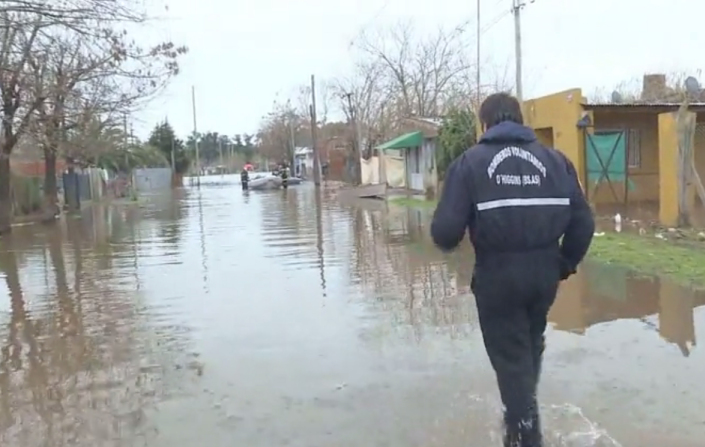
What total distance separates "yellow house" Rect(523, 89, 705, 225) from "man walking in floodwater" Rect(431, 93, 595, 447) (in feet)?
45.8

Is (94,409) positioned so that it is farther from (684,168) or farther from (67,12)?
(684,168)

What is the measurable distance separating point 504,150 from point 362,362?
3.08 metres

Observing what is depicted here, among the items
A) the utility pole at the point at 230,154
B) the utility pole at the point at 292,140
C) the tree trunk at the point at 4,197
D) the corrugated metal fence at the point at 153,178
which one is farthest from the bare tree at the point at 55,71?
the utility pole at the point at 230,154

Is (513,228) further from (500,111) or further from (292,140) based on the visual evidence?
(292,140)

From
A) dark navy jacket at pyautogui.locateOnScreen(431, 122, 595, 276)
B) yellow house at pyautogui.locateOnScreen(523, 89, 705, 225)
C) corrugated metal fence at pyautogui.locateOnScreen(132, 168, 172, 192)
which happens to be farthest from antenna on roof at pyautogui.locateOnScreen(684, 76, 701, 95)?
corrugated metal fence at pyautogui.locateOnScreen(132, 168, 172, 192)

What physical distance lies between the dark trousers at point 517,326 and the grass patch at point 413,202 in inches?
815

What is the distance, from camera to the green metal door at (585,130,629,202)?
1912 cm

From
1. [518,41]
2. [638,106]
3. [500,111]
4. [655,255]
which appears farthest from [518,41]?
[500,111]

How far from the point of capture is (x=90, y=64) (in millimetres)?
20344

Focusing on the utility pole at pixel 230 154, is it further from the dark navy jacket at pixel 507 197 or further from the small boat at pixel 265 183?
the dark navy jacket at pixel 507 197

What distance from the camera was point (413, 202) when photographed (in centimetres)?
2759

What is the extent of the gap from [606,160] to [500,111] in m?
16.4

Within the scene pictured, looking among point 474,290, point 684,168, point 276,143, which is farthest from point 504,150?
point 276,143

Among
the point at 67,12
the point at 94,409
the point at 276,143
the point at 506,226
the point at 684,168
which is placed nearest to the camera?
the point at 506,226
